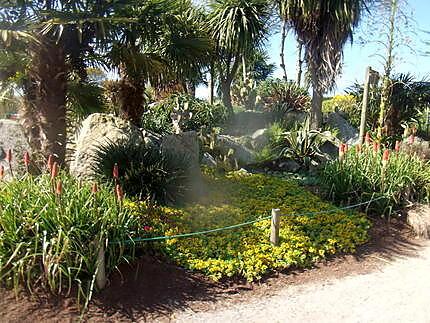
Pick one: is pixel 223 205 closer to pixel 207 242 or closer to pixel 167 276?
pixel 207 242

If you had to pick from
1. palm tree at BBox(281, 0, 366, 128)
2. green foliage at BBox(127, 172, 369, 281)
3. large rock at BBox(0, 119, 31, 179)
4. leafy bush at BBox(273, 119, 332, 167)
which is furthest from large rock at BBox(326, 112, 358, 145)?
large rock at BBox(0, 119, 31, 179)

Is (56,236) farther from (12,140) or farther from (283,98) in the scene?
(283,98)

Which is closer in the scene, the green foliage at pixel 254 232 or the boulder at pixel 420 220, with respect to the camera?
the green foliage at pixel 254 232

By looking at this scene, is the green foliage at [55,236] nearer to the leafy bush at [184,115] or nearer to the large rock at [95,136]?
the large rock at [95,136]

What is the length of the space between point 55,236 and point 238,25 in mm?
10529

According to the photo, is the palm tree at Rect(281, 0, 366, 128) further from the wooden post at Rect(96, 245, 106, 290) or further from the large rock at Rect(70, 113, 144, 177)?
the wooden post at Rect(96, 245, 106, 290)

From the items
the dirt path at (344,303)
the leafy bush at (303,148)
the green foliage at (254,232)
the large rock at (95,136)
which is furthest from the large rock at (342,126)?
the dirt path at (344,303)

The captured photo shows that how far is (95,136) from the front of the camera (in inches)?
285

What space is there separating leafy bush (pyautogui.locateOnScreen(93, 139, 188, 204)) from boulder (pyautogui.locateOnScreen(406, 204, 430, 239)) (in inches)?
140

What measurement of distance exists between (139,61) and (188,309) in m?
3.39

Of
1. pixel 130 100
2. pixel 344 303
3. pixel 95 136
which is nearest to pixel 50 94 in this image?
pixel 95 136

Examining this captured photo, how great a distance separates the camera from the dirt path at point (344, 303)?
13.7 feet

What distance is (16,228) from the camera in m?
4.20

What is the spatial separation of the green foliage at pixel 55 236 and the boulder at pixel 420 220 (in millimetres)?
4466
